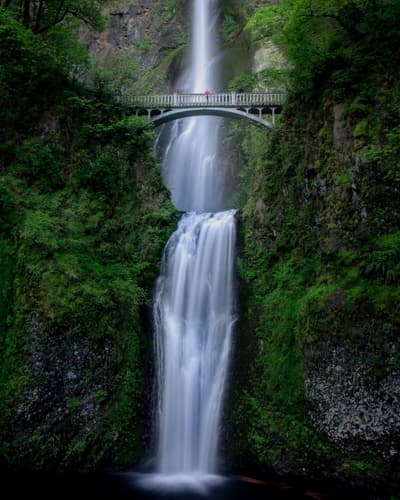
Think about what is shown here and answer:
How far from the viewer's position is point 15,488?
8.41 metres

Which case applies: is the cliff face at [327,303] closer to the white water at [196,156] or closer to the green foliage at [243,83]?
the green foliage at [243,83]

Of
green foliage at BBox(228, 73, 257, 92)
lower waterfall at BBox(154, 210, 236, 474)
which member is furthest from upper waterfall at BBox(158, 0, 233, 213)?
lower waterfall at BBox(154, 210, 236, 474)

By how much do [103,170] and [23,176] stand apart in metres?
2.47

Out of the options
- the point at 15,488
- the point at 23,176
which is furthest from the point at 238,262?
the point at 15,488

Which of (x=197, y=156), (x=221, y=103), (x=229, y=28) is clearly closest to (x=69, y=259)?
(x=221, y=103)

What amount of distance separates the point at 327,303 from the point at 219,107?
10.6 metres

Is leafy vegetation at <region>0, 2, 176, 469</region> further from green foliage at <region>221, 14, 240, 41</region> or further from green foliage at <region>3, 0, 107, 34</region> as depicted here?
green foliage at <region>221, 14, 240, 41</region>

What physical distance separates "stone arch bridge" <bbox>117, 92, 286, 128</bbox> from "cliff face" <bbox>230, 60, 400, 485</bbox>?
4178mm

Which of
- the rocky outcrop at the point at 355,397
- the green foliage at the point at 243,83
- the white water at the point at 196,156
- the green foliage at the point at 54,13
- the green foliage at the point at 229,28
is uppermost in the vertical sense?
the green foliage at the point at 229,28

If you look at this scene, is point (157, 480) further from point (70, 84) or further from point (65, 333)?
point (70, 84)

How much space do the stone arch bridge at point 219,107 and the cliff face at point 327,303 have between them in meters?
4.18

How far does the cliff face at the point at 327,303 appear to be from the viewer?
8.04m

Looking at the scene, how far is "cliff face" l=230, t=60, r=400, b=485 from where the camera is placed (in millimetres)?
8039

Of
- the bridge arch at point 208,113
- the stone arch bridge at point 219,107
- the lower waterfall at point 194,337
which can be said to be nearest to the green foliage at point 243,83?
the stone arch bridge at point 219,107
